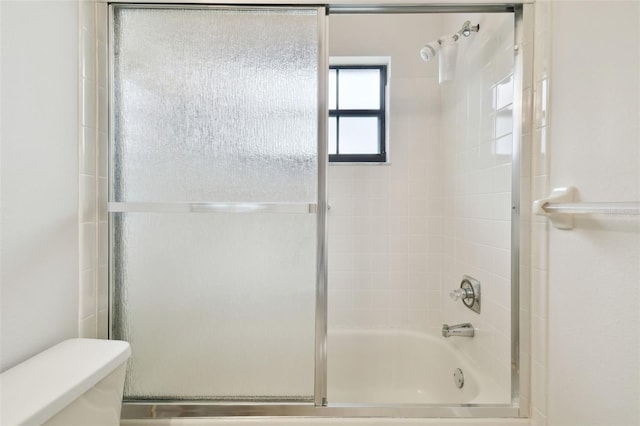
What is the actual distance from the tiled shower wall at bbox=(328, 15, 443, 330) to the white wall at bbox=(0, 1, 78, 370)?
1.29m

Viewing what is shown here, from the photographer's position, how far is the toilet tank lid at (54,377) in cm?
61

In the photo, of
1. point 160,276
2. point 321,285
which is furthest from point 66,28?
point 321,285

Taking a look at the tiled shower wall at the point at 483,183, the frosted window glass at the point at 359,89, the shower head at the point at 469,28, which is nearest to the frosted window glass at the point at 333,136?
the frosted window glass at the point at 359,89

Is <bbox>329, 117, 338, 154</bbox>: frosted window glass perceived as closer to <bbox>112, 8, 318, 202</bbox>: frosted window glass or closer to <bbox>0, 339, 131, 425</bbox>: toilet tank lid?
<bbox>112, 8, 318, 202</bbox>: frosted window glass

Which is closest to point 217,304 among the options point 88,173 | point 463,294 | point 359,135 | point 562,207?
point 88,173

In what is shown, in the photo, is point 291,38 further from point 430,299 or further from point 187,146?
point 430,299

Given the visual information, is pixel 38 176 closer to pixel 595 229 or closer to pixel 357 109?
pixel 595 229

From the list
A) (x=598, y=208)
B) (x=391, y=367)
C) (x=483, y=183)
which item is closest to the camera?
(x=598, y=208)

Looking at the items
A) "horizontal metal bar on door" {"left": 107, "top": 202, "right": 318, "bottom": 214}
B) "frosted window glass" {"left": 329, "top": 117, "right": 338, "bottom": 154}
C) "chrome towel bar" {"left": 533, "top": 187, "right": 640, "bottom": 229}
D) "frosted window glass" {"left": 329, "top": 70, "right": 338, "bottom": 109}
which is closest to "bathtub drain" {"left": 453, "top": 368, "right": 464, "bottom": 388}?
"chrome towel bar" {"left": 533, "top": 187, "right": 640, "bottom": 229}

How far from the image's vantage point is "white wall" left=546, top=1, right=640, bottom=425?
2.36ft

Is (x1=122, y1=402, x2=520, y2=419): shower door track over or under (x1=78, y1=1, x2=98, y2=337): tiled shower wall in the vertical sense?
under

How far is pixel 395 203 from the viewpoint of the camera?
77.3 inches

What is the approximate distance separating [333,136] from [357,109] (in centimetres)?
23

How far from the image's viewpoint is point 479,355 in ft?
4.86
